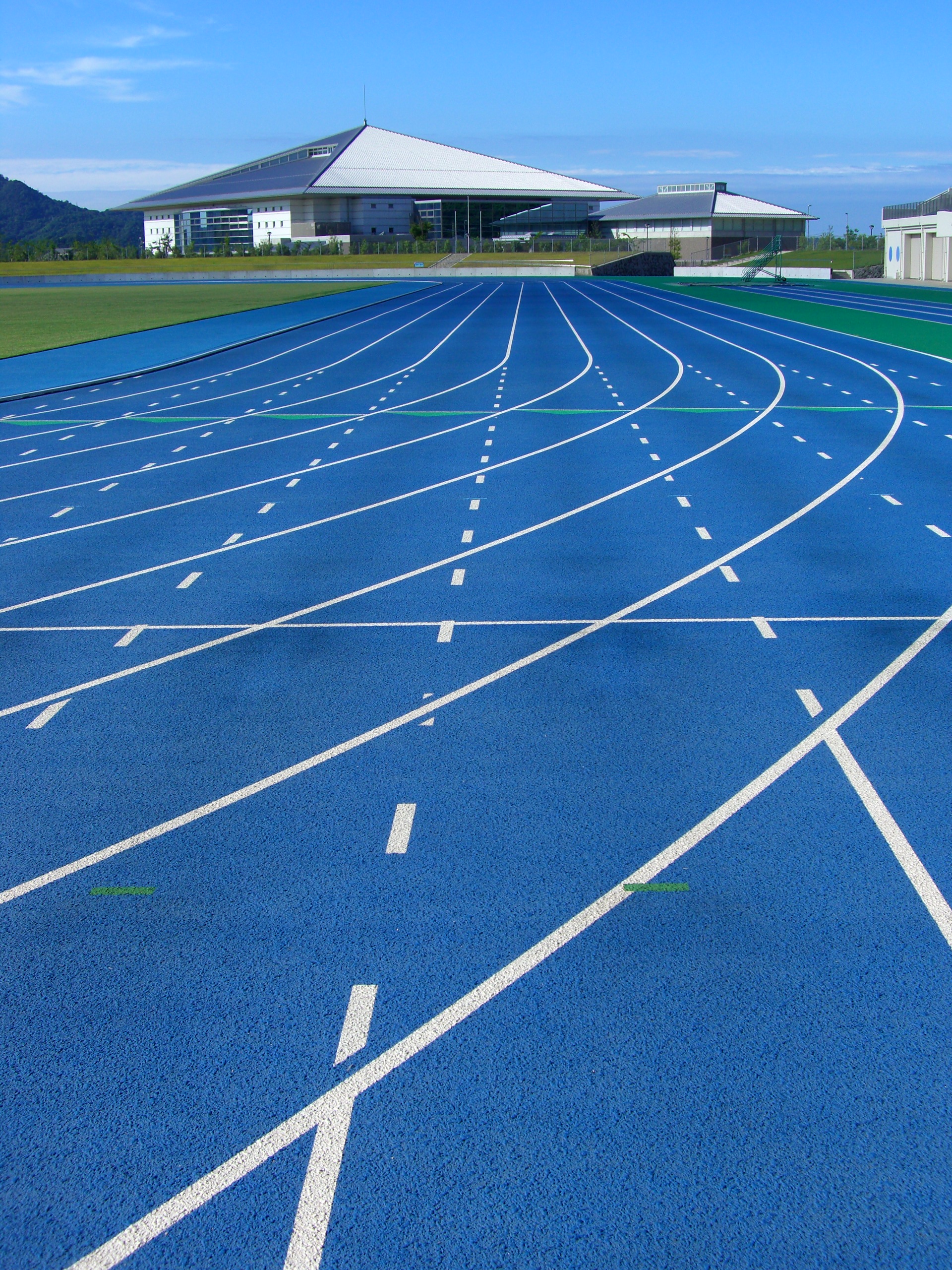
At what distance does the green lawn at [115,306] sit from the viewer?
41.2 metres

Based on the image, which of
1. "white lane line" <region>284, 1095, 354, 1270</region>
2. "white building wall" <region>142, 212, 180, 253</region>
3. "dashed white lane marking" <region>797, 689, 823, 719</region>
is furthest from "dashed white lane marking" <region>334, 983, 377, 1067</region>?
"white building wall" <region>142, 212, 180, 253</region>

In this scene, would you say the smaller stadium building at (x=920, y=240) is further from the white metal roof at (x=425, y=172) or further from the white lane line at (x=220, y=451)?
the white metal roof at (x=425, y=172)

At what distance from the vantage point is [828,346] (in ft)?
118

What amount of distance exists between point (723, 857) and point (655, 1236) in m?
2.78

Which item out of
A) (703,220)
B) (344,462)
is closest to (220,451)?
(344,462)

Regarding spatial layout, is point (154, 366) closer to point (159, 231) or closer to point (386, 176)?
point (386, 176)

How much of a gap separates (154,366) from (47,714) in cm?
2535

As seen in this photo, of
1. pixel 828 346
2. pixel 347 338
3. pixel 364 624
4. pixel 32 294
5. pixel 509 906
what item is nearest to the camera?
pixel 509 906

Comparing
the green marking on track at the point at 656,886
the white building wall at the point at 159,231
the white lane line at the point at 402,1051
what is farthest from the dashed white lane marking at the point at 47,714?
the white building wall at the point at 159,231

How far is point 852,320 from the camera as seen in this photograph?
46.7m

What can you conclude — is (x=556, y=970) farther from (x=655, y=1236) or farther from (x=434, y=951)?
(x=655, y=1236)

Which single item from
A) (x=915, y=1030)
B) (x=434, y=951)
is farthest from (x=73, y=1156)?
(x=915, y=1030)

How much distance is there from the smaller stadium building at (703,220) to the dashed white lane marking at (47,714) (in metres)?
135

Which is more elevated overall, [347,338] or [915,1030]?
[347,338]
